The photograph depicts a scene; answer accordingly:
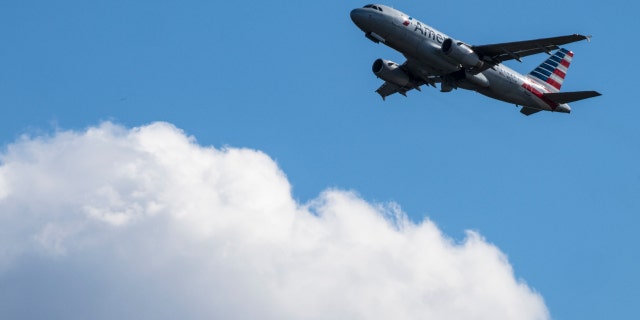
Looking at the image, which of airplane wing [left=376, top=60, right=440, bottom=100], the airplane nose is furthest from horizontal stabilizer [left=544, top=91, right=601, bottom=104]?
the airplane nose

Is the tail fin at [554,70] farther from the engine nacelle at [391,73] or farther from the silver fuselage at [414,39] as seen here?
the engine nacelle at [391,73]

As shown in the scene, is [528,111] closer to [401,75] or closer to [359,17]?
[401,75]

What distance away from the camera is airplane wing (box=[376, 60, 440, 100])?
99.0 meters

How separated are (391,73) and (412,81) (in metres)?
1.89

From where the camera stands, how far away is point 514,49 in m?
92.9

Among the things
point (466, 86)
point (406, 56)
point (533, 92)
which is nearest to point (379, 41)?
point (406, 56)

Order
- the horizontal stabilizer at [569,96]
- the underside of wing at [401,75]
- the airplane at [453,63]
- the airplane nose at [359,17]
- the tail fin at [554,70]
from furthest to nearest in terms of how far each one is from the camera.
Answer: the tail fin at [554,70]
the underside of wing at [401,75]
the horizontal stabilizer at [569,96]
the airplane nose at [359,17]
the airplane at [453,63]

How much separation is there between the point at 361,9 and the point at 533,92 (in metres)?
16.8

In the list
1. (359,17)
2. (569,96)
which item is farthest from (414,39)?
(569,96)

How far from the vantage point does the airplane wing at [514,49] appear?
91500mm

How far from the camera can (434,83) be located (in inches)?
3957

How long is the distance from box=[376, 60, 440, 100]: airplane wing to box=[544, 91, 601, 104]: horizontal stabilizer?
9479 mm

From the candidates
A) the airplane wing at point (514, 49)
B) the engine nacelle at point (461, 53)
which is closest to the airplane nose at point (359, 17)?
the engine nacelle at point (461, 53)

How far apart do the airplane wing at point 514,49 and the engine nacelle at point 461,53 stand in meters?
1.10
